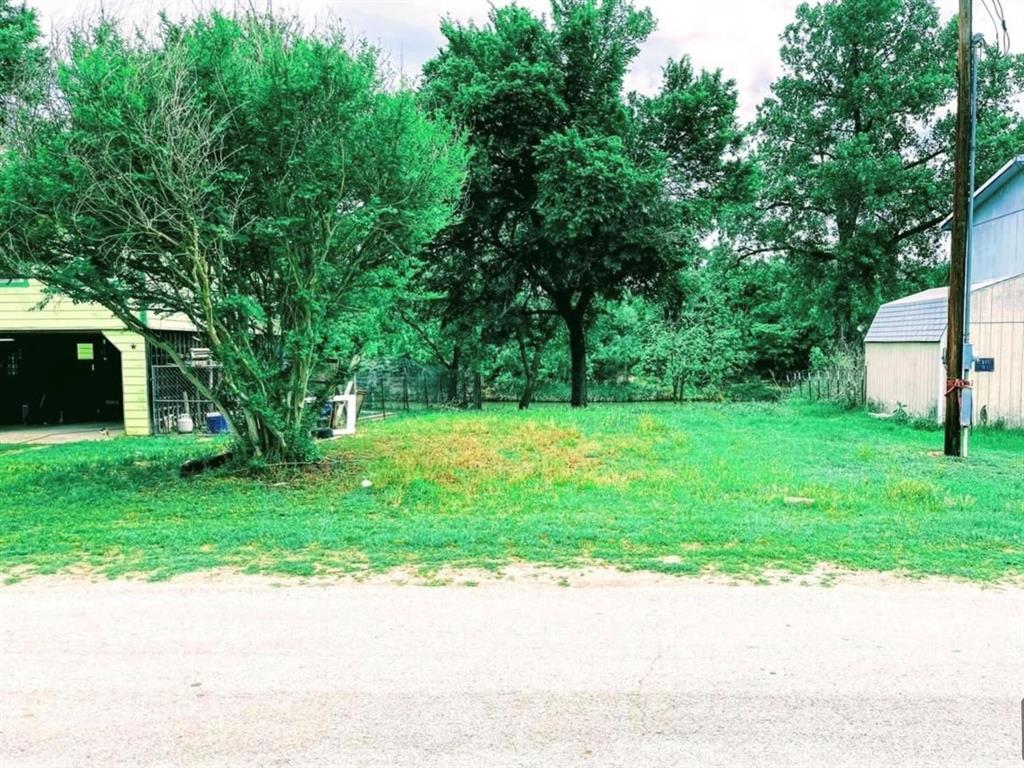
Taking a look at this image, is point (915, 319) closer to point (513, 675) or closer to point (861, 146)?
point (861, 146)

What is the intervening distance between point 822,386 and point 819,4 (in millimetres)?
15580

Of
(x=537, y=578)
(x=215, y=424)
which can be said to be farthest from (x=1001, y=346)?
(x=215, y=424)

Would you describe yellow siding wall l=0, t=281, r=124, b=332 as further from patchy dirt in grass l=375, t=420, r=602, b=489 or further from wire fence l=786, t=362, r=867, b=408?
wire fence l=786, t=362, r=867, b=408

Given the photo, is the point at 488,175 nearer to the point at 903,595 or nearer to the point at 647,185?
the point at 647,185

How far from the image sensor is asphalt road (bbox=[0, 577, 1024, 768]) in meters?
2.98

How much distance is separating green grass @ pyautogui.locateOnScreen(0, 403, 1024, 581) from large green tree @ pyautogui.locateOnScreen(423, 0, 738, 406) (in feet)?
26.1

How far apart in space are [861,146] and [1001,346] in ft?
46.5

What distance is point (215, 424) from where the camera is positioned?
16141mm

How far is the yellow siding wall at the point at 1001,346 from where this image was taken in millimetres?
14086

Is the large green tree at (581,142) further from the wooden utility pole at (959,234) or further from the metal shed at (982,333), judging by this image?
the wooden utility pole at (959,234)

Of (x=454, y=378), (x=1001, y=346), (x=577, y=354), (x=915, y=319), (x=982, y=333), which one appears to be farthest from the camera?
(x=454, y=378)

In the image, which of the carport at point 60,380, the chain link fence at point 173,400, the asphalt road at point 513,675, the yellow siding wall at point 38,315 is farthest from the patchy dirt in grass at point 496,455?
the carport at point 60,380

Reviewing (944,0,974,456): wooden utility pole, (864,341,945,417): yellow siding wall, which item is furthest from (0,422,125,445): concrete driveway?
(864,341,945,417): yellow siding wall

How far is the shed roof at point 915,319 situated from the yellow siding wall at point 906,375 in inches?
7.8
